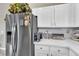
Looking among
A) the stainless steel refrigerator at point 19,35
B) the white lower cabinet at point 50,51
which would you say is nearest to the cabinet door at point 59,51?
the white lower cabinet at point 50,51

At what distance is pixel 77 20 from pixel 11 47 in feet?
2.71

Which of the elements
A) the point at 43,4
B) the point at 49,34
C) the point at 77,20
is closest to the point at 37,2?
the point at 43,4

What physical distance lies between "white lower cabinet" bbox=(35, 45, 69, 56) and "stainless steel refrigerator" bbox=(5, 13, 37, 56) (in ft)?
0.24

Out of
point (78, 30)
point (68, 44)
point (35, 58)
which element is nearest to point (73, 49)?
point (68, 44)

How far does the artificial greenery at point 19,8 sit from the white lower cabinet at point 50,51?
440 millimetres

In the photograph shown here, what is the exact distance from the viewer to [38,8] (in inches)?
66.4

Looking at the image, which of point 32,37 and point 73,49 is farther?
point 32,37

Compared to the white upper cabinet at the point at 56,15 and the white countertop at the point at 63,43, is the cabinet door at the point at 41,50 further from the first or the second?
the white upper cabinet at the point at 56,15

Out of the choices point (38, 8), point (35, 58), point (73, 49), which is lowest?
point (35, 58)

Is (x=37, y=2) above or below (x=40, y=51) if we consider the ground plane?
above

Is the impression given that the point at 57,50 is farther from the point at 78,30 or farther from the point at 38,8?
the point at 38,8

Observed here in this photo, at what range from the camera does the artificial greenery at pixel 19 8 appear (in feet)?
5.59

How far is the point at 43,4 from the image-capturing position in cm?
171

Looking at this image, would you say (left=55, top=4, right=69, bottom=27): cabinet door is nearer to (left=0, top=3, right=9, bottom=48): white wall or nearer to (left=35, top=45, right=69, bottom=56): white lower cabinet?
(left=35, top=45, right=69, bottom=56): white lower cabinet
